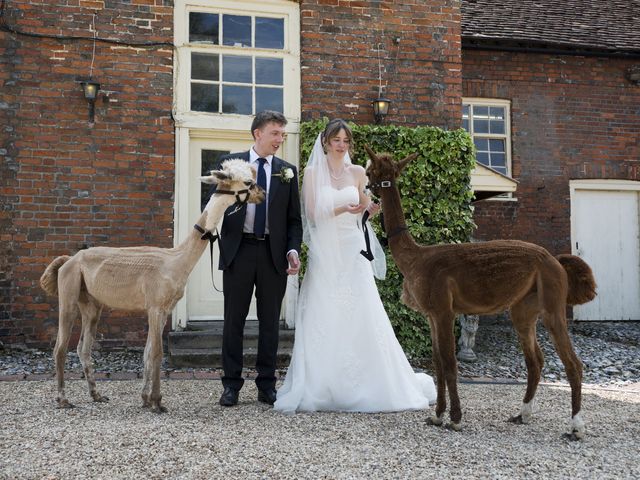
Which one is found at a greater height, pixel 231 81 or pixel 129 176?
pixel 231 81

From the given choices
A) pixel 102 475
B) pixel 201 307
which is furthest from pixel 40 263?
pixel 102 475

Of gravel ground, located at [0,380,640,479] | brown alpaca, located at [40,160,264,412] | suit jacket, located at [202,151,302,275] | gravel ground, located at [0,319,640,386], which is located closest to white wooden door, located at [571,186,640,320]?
Result: gravel ground, located at [0,319,640,386]

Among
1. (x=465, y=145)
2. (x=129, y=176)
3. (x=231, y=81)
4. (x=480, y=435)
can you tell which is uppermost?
(x=231, y=81)

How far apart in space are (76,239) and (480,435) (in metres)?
5.29

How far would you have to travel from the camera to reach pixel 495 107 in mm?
11539

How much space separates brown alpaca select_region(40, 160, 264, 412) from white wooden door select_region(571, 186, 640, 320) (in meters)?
9.53

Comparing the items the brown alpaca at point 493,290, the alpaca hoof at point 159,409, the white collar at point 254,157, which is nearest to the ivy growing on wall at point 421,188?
the white collar at point 254,157

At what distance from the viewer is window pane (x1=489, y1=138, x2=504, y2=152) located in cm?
1159

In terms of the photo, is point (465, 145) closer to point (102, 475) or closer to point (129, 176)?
point (129, 176)

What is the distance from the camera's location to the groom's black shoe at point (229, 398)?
4.45m

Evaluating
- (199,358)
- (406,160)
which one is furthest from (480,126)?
(406,160)

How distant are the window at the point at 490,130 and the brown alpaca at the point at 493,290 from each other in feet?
26.0

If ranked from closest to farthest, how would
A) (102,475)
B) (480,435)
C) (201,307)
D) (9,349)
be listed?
1. (102,475)
2. (480,435)
3. (9,349)
4. (201,307)

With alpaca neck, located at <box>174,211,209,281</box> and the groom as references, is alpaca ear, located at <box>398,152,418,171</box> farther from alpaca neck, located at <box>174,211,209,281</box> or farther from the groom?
alpaca neck, located at <box>174,211,209,281</box>
